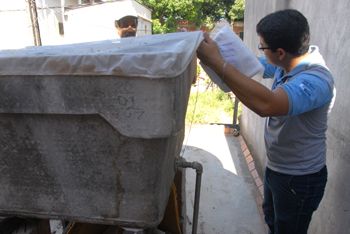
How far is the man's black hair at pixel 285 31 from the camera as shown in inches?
60.7

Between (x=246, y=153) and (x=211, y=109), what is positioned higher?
(x=246, y=153)

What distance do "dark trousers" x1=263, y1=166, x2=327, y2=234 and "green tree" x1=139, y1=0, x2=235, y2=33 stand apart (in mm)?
20514

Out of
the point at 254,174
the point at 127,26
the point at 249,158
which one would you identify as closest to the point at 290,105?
the point at 127,26

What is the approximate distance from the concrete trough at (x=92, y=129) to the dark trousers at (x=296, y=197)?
3.09ft

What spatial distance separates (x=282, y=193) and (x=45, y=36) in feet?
48.0

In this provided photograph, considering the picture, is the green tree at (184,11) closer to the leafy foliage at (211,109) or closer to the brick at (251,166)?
the leafy foliage at (211,109)

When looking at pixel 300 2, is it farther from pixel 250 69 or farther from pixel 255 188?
pixel 255 188

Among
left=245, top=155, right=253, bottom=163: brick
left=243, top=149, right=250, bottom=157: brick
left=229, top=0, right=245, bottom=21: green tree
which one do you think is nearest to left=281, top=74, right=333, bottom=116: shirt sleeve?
left=245, top=155, right=253, bottom=163: brick

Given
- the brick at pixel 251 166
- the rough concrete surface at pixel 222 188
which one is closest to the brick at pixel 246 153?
the rough concrete surface at pixel 222 188

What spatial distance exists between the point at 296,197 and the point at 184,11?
22163mm

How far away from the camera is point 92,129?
1.05 metres

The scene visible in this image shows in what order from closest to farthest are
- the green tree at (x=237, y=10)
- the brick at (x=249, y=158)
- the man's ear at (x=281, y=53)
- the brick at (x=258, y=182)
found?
the man's ear at (x=281, y=53) < the brick at (x=258, y=182) < the brick at (x=249, y=158) < the green tree at (x=237, y=10)

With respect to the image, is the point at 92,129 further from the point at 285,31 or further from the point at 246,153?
the point at 246,153

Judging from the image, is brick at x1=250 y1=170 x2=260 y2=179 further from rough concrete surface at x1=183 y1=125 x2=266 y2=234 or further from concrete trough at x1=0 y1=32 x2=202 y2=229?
concrete trough at x1=0 y1=32 x2=202 y2=229
